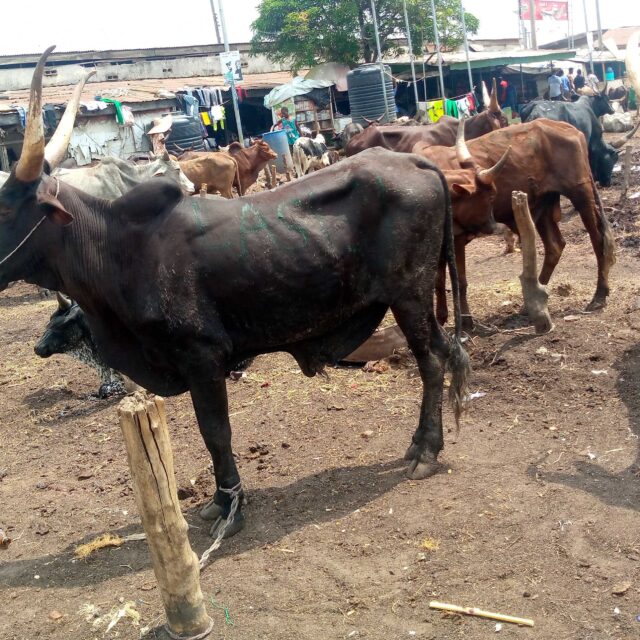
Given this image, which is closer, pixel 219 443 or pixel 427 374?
pixel 219 443

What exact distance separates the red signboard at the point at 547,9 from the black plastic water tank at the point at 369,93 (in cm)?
2603

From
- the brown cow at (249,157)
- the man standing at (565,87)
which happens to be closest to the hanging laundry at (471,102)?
the man standing at (565,87)

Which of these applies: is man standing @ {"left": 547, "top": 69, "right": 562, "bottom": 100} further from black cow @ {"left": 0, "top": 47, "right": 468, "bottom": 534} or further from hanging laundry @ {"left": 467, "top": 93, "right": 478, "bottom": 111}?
black cow @ {"left": 0, "top": 47, "right": 468, "bottom": 534}

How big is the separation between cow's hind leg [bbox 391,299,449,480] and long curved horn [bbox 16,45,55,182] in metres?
2.19

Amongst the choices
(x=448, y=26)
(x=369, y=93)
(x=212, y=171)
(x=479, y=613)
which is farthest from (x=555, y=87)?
(x=479, y=613)

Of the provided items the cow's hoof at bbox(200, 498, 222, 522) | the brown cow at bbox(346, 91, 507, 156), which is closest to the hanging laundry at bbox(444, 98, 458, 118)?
the brown cow at bbox(346, 91, 507, 156)

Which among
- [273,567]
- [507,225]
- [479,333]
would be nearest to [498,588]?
[273,567]

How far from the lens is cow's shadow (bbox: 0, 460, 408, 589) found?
4258 mm

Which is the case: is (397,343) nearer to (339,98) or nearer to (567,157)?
(567,157)

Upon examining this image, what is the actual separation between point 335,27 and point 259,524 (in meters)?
29.3

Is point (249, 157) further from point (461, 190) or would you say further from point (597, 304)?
point (597, 304)

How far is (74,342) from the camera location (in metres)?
Answer: 6.99

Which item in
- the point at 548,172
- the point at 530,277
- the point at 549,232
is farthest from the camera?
the point at 549,232

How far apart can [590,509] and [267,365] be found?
3.82 metres
